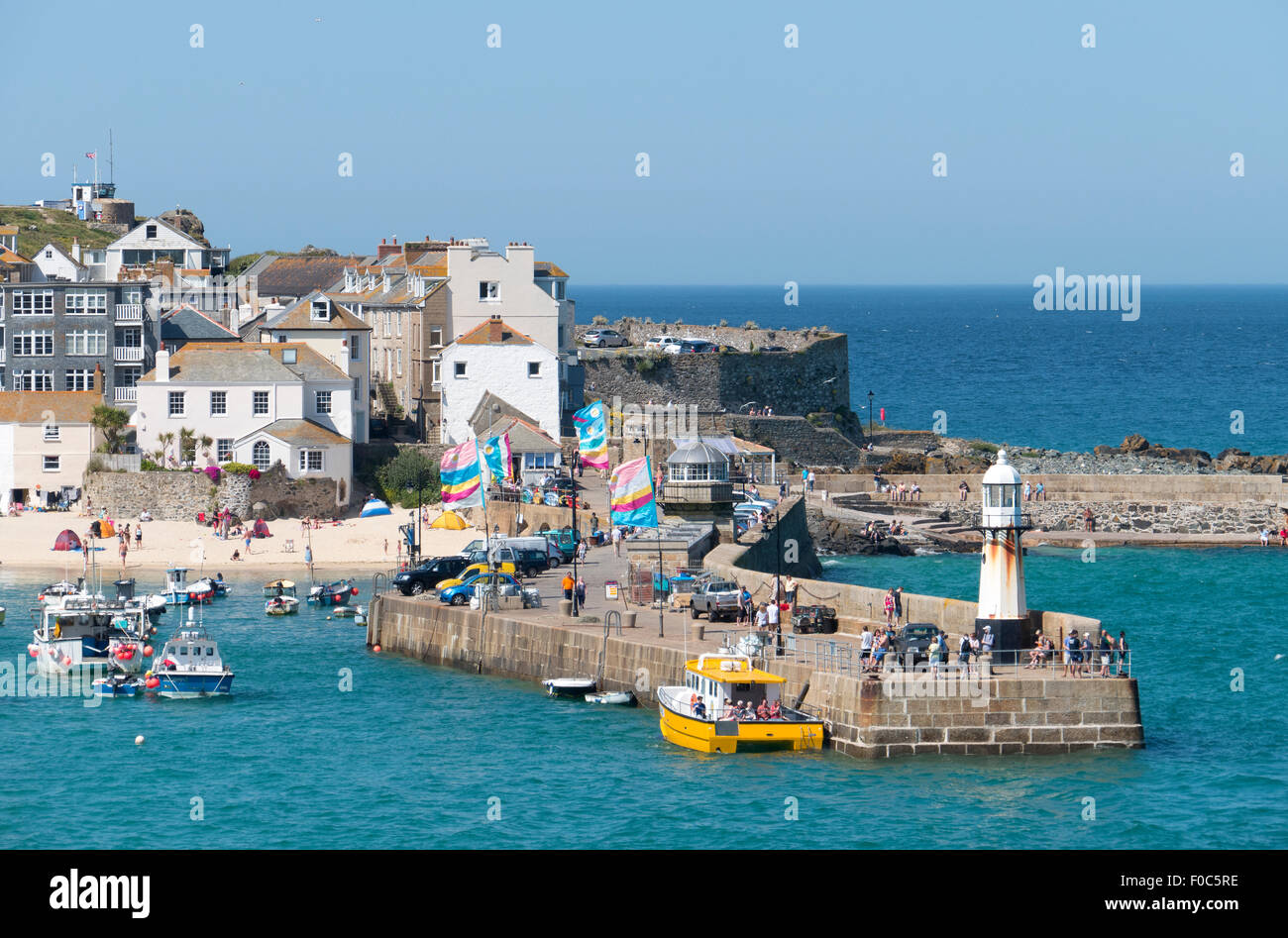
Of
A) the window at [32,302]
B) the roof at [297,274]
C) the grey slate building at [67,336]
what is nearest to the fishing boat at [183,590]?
the grey slate building at [67,336]

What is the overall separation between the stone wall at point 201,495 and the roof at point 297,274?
35981 mm

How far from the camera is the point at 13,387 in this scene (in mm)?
77625

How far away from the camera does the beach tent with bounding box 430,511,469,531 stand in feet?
223

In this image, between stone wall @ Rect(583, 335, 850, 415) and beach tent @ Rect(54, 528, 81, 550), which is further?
stone wall @ Rect(583, 335, 850, 415)

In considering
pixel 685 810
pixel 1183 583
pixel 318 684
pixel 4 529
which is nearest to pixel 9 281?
pixel 4 529

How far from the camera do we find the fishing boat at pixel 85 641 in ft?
160

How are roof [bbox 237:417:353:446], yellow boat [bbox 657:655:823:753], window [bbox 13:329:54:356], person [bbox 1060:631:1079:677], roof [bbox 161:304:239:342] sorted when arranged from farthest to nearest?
1. roof [bbox 161:304:239:342]
2. window [bbox 13:329:54:356]
3. roof [bbox 237:417:353:446]
4. yellow boat [bbox 657:655:823:753]
5. person [bbox 1060:631:1079:677]

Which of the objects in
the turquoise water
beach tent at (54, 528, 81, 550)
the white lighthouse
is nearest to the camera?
the turquoise water

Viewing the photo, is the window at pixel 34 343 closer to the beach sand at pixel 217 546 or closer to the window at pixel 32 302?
the window at pixel 32 302

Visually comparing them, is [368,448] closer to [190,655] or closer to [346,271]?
[346,271]

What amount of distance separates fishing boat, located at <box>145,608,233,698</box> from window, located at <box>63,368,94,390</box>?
109 feet

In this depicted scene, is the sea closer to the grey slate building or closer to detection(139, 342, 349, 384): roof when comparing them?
detection(139, 342, 349, 384): roof

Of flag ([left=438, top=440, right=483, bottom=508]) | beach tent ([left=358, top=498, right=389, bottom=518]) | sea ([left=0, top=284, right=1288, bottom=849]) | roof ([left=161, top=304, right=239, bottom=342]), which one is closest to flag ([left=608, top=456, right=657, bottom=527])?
sea ([left=0, top=284, right=1288, bottom=849])
